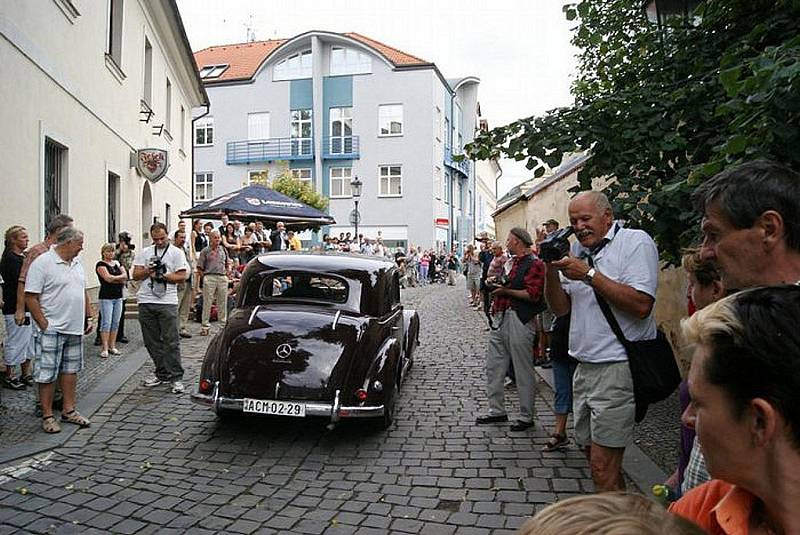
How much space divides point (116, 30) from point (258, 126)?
1151 inches

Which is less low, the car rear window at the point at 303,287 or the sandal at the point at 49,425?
the car rear window at the point at 303,287

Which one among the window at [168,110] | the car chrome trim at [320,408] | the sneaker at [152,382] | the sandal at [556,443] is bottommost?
the sandal at [556,443]

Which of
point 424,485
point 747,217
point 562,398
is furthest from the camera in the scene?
point 562,398

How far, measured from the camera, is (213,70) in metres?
45.8

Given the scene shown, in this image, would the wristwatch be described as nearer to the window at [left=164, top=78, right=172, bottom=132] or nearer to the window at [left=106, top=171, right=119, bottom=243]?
the window at [left=106, top=171, right=119, bottom=243]

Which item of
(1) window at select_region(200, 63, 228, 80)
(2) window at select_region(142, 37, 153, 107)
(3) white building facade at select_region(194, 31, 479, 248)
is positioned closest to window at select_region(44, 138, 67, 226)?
(2) window at select_region(142, 37, 153, 107)

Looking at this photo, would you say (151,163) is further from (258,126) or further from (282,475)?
(258,126)

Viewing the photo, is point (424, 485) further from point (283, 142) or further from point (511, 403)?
point (283, 142)

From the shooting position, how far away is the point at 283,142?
138 feet

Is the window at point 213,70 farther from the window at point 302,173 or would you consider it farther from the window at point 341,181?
the window at point 341,181

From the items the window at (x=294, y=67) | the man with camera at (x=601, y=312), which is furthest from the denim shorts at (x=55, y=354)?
the window at (x=294, y=67)

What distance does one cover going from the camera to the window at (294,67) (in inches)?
1646

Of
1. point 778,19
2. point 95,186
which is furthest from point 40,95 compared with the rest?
point 778,19

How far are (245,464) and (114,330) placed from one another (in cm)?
501
